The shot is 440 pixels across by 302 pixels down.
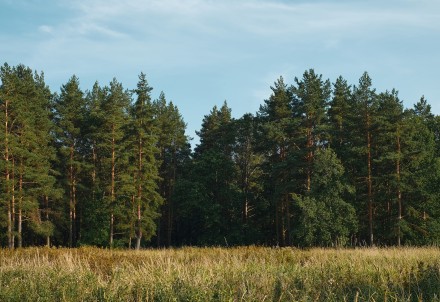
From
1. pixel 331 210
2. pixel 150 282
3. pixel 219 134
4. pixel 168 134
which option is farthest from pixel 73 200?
pixel 150 282

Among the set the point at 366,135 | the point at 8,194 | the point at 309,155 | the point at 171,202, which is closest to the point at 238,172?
the point at 171,202

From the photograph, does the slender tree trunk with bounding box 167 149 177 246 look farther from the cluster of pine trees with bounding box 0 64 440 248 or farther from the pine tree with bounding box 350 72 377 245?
the pine tree with bounding box 350 72 377 245

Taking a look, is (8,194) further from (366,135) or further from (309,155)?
(366,135)

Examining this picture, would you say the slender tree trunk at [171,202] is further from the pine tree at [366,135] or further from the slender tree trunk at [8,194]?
the pine tree at [366,135]

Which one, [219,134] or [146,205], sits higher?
[219,134]

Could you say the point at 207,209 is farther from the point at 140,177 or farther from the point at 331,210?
the point at 331,210

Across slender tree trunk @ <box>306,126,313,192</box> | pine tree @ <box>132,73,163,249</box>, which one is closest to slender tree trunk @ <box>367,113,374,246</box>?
slender tree trunk @ <box>306,126,313,192</box>

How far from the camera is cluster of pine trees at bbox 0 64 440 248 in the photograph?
123ft

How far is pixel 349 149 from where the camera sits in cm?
3947

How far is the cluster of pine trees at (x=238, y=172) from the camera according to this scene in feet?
123

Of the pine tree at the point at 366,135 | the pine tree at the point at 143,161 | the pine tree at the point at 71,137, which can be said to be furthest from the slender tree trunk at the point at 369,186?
the pine tree at the point at 71,137

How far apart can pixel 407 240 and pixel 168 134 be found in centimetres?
3008

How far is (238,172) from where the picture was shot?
53.0 m

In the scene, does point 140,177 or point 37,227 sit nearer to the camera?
point 37,227
